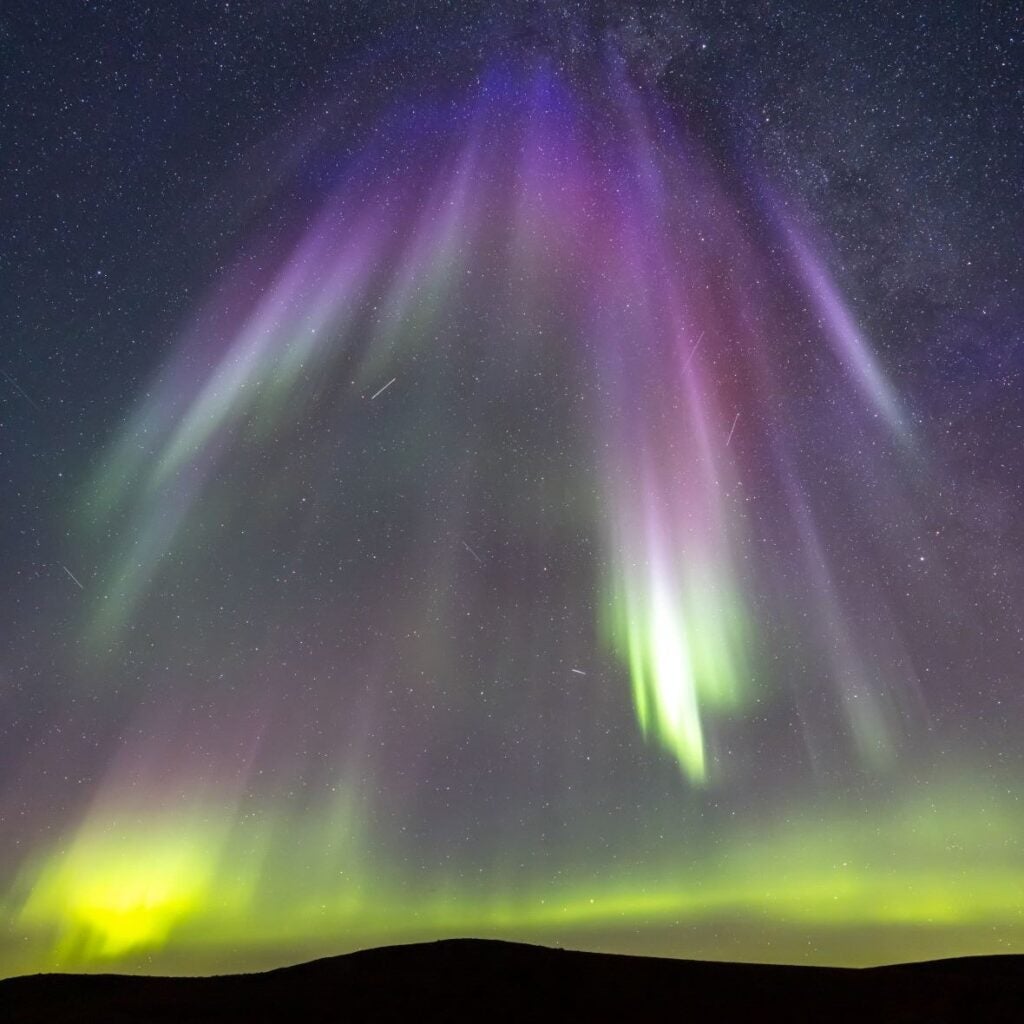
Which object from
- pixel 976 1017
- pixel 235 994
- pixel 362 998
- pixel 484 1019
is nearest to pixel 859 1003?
pixel 976 1017

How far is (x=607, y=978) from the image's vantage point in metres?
26.4

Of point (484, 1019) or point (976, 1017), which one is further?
point (484, 1019)

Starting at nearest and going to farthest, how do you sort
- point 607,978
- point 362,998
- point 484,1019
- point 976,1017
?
1. point 976,1017
2. point 484,1019
3. point 362,998
4. point 607,978

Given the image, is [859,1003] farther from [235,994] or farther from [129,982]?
[129,982]

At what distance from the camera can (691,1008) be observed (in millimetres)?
23609

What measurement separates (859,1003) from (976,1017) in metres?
3.49

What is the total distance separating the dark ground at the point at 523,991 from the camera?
74.3 ft

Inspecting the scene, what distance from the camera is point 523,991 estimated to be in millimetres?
24656

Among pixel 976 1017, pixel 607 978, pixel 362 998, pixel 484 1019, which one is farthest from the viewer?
pixel 607 978

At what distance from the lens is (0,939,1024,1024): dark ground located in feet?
74.3

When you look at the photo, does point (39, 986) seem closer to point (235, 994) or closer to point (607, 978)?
point (235, 994)

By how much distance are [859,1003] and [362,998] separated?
13659 millimetres

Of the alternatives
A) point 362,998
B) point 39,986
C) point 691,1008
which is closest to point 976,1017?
point 691,1008

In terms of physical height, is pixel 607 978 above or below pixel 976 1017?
above
